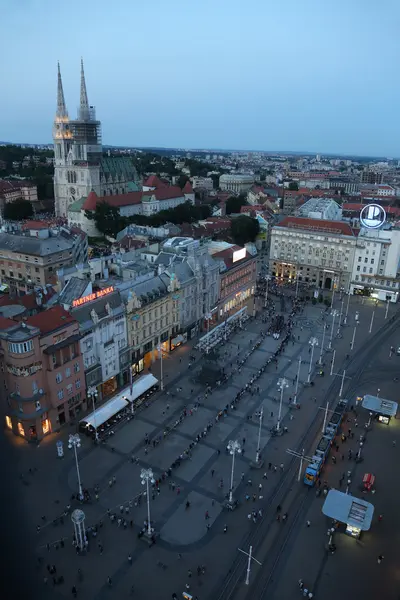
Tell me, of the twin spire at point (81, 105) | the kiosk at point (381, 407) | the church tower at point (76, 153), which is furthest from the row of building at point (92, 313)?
the twin spire at point (81, 105)

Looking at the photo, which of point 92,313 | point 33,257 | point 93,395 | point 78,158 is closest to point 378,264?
point 92,313

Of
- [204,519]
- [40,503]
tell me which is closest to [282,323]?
[204,519]

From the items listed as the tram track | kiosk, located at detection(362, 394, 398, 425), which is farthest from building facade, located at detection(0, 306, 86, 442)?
kiosk, located at detection(362, 394, 398, 425)

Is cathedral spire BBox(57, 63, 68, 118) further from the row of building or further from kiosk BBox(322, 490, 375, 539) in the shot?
kiosk BBox(322, 490, 375, 539)

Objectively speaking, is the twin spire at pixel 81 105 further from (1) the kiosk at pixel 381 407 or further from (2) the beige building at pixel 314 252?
(1) the kiosk at pixel 381 407

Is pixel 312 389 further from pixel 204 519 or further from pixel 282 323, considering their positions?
pixel 204 519

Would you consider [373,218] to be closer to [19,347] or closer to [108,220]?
[108,220]
